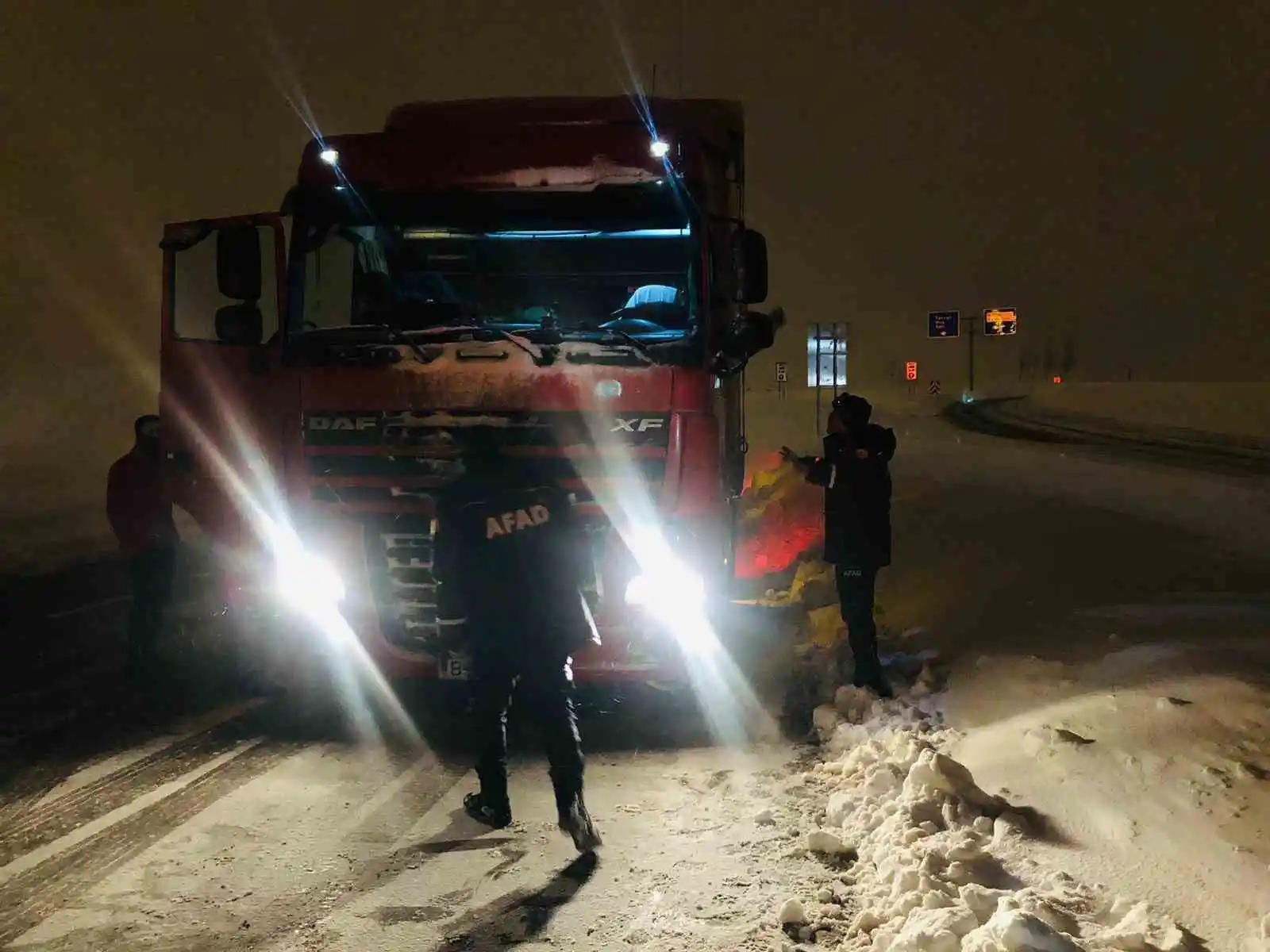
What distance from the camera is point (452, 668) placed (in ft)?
18.4

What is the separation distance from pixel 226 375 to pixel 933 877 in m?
4.63

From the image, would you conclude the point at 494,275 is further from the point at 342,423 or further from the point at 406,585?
the point at 406,585

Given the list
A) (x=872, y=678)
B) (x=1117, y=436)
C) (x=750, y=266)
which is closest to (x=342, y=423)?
(x=750, y=266)

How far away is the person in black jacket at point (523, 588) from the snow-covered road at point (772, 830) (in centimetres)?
45

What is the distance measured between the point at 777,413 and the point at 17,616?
29.0 metres

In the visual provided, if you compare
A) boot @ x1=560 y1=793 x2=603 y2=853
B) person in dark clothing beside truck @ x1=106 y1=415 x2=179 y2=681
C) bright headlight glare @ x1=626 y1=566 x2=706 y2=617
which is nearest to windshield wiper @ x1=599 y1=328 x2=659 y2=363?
bright headlight glare @ x1=626 y1=566 x2=706 y2=617

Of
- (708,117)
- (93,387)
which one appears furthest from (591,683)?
(93,387)

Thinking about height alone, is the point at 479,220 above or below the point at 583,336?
above

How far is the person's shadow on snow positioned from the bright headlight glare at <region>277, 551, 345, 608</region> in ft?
7.30

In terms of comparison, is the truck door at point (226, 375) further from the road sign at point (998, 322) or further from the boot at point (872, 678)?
the road sign at point (998, 322)

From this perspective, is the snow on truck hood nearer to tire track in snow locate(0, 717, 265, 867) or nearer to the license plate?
the license plate

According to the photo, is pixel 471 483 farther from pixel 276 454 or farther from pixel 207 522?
pixel 207 522

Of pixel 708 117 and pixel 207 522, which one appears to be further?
pixel 708 117

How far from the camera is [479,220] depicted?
246 inches
